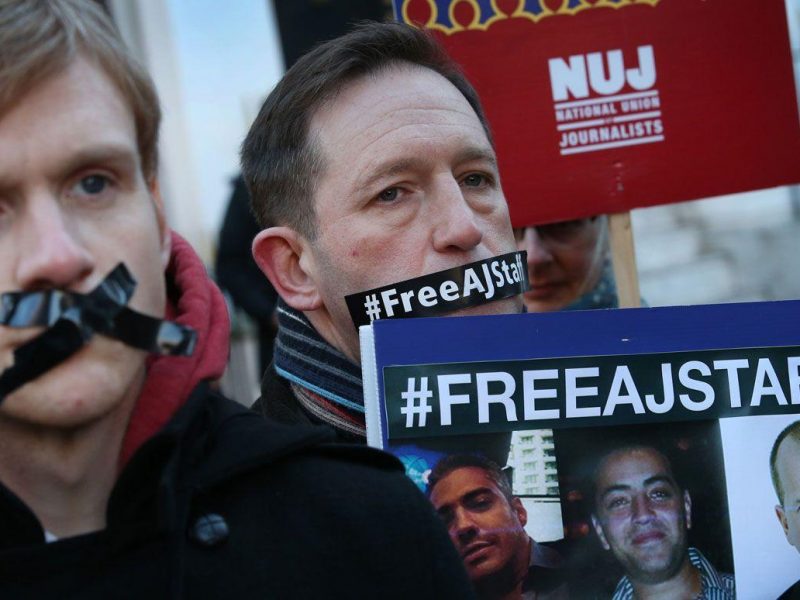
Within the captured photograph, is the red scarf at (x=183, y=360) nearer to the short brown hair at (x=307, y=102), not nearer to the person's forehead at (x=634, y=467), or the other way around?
the person's forehead at (x=634, y=467)

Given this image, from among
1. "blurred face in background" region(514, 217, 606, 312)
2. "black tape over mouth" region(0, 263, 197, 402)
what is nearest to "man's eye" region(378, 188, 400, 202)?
"black tape over mouth" region(0, 263, 197, 402)

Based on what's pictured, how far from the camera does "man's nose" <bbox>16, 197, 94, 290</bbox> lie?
1647 millimetres

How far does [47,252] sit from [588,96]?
77.3 inches

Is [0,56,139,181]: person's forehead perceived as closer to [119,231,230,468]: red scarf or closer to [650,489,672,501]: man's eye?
[119,231,230,468]: red scarf

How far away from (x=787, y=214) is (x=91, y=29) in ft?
28.9

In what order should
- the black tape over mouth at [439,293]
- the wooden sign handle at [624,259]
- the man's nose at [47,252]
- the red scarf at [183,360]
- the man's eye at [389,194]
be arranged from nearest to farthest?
the man's nose at [47,252] < the red scarf at [183,360] < the black tape over mouth at [439,293] < the man's eye at [389,194] < the wooden sign handle at [624,259]

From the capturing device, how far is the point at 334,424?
8.79 ft

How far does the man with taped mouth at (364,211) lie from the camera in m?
2.67

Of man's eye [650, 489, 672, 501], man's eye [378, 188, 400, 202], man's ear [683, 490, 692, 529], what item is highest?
man's eye [378, 188, 400, 202]

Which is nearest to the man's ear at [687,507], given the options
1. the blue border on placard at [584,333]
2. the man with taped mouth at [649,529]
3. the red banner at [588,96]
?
the man with taped mouth at [649,529]

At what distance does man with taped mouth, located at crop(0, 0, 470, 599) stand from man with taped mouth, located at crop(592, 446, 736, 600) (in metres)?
0.43

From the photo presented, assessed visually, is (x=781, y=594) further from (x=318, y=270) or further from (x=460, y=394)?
(x=318, y=270)

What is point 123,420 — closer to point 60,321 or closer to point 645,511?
point 60,321

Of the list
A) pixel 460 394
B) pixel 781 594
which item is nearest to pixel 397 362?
pixel 460 394
